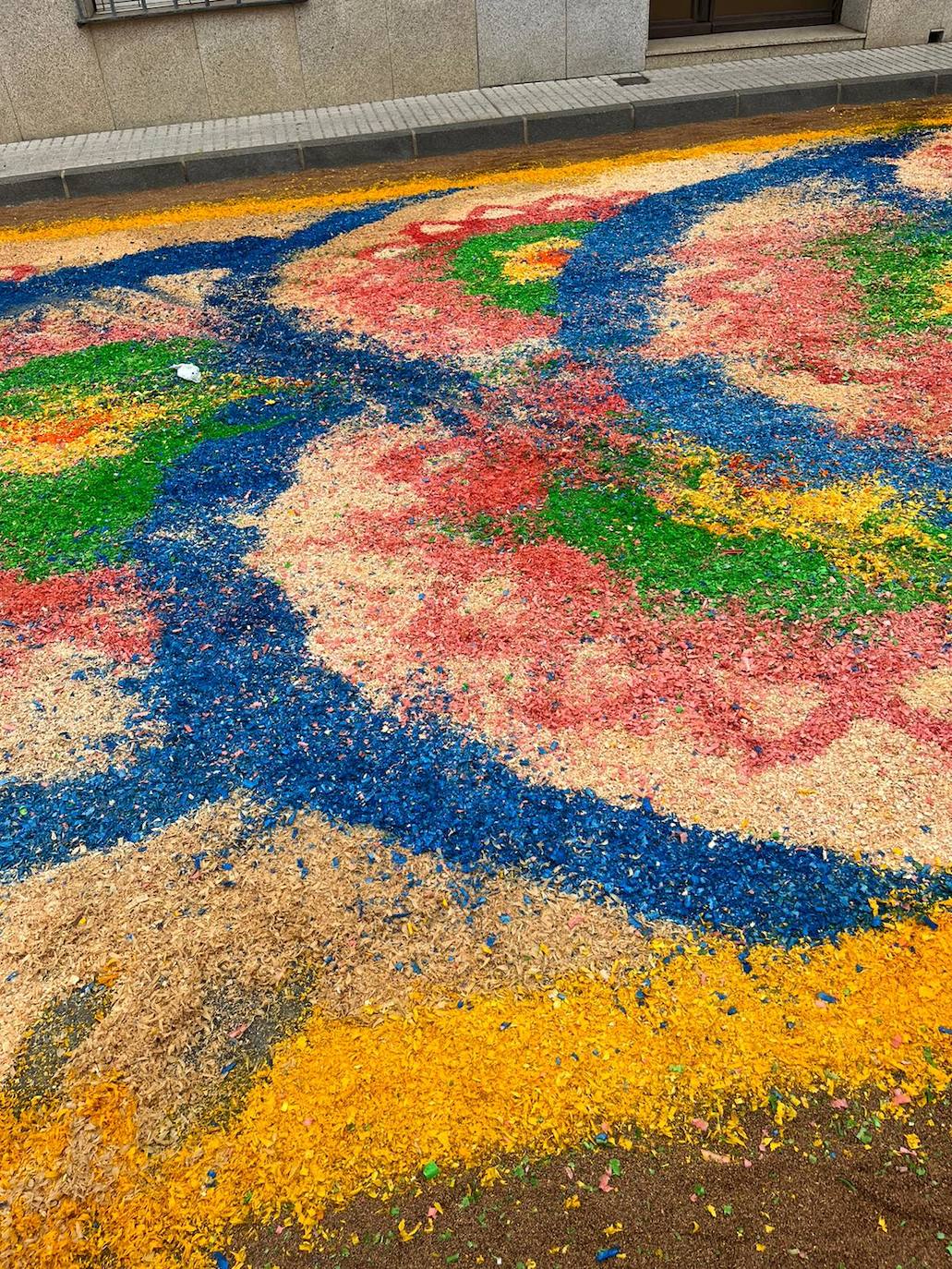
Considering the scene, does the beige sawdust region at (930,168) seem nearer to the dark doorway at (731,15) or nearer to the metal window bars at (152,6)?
the dark doorway at (731,15)

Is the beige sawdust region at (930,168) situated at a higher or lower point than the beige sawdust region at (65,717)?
higher

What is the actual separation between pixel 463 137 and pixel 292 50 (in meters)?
2.16

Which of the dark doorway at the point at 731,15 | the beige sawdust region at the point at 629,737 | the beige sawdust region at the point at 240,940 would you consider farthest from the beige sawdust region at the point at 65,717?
the dark doorway at the point at 731,15

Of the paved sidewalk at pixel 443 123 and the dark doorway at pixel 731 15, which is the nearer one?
the paved sidewalk at pixel 443 123

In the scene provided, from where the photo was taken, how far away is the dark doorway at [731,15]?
10477mm

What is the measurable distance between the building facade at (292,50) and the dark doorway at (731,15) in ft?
1.71

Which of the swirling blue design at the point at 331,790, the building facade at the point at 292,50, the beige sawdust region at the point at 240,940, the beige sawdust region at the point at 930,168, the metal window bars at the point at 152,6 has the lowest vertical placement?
the beige sawdust region at the point at 240,940

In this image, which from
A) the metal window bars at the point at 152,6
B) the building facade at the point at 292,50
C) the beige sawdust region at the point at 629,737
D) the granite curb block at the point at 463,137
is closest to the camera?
the beige sawdust region at the point at 629,737

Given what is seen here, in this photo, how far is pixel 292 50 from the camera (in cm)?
934

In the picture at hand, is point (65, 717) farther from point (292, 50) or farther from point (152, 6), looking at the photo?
point (152, 6)

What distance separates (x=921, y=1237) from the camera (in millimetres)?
1907

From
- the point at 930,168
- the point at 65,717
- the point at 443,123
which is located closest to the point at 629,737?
the point at 65,717

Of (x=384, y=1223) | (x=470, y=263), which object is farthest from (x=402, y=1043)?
(x=470, y=263)

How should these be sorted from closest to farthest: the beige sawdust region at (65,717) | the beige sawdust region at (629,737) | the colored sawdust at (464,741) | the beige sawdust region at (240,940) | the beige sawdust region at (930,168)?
the colored sawdust at (464,741) < the beige sawdust region at (240,940) < the beige sawdust region at (629,737) < the beige sawdust region at (65,717) < the beige sawdust region at (930,168)
